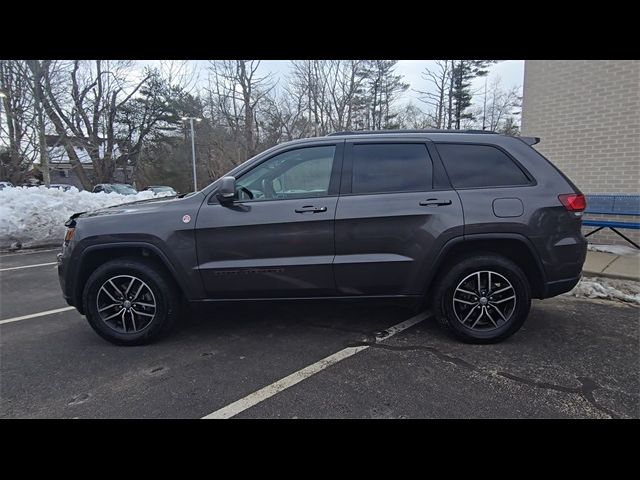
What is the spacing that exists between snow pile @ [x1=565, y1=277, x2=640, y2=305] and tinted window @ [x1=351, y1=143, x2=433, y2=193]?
10.2ft

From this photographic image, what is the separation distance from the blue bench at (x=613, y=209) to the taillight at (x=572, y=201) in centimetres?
404

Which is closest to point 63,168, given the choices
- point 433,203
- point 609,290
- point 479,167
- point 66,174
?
point 66,174

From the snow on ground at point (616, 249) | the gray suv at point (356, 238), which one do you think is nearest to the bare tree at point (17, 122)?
the gray suv at point (356, 238)

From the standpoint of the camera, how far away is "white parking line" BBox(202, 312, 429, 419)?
2496 mm

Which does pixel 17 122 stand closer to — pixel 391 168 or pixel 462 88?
pixel 391 168

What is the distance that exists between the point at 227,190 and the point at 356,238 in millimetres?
1231

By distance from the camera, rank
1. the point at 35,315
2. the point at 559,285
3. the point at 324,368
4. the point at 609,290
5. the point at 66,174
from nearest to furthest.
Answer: the point at 324,368
the point at 559,285
the point at 35,315
the point at 609,290
the point at 66,174

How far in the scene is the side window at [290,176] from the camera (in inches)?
136

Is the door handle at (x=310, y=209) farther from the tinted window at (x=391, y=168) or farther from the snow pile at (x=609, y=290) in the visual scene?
the snow pile at (x=609, y=290)

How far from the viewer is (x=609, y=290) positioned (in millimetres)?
4801

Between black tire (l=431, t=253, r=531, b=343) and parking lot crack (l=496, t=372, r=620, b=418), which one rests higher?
black tire (l=431, t=253, r=531, b=343)

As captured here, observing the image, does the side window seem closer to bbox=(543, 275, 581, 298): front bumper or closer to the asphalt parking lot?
the asphalt parking lot

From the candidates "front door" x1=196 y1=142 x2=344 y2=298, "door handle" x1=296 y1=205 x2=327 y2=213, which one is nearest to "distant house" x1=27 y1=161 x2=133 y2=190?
"front door" x1=196 y1=142 x2=344 y2=298

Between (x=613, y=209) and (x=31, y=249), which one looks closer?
(x=613, y=209)
